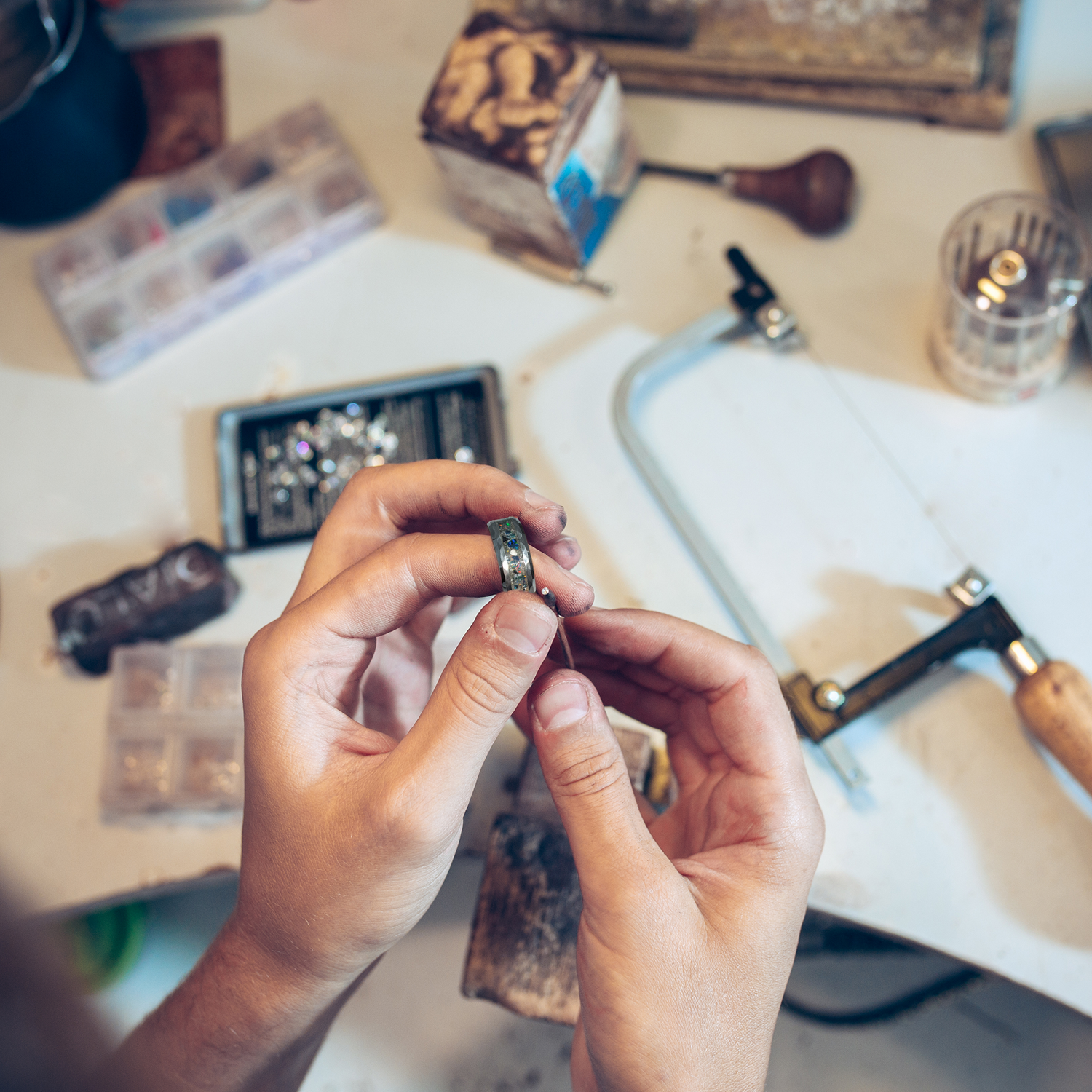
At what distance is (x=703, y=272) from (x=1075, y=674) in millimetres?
546

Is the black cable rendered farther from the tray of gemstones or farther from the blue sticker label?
the blue sticker label

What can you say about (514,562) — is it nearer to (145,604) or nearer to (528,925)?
(528,925)

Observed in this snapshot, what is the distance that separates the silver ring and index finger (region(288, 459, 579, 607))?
74 millimetres

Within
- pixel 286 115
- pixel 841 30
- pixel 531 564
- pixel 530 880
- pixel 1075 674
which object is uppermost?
pixel 841 30

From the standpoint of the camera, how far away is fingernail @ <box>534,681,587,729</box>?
591mm

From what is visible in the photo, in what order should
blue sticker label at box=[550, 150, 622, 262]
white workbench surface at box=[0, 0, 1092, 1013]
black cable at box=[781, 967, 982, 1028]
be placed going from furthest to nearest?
black cable at box=[781, 967, 982, 1028] < blue sticker label at box=[550, 150, 622, 262] < white workbench surface at box=[0, 0, 1092, 1013]

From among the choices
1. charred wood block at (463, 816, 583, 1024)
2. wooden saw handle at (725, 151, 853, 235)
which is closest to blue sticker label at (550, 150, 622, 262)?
wooden saw handle at (725, 151, 853, 235)

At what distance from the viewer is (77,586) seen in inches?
38.0

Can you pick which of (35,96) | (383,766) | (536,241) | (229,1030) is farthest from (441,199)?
(229,1030)

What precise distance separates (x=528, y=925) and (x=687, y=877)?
236 millimetres

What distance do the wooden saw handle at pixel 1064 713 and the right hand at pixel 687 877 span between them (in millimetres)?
240

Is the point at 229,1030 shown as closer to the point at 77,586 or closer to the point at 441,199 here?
the point at 77,586

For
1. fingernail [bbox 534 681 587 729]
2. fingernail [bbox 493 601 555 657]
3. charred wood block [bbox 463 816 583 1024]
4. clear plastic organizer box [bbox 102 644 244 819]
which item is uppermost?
fingernail [bbox 493 601 555 657]

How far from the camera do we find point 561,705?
0.60 meters
